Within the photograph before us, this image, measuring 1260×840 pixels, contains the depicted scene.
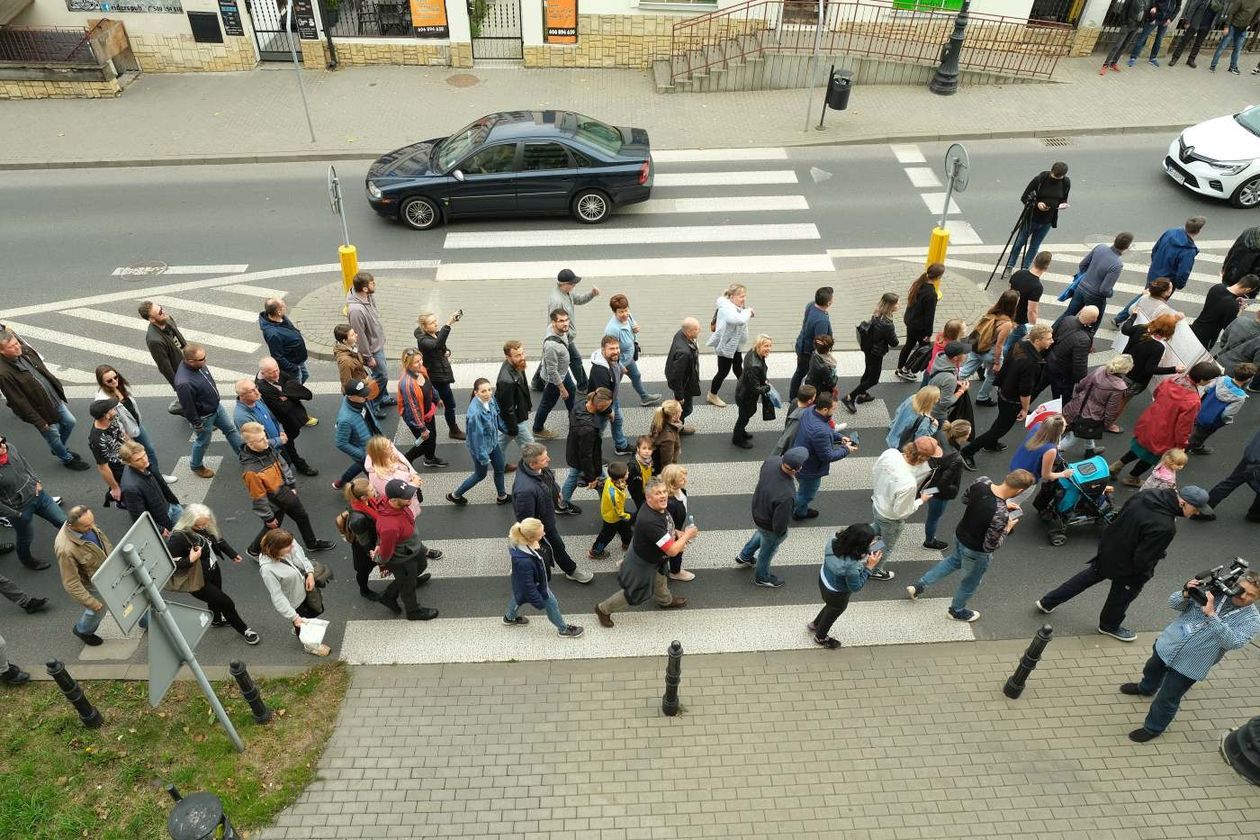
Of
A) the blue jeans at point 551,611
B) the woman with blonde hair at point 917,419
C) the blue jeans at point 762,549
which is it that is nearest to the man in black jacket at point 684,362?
the blue jeans at point 762,549

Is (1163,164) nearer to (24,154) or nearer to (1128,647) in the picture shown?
(1128,647)

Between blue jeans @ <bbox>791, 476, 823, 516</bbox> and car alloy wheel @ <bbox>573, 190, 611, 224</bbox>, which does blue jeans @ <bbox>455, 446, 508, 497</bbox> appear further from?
car alloy wheel @ <bbox>573, 190, 611, 224</bbox>

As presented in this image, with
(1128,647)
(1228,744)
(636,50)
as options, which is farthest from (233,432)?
(636,50)

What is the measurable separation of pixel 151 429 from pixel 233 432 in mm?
1575

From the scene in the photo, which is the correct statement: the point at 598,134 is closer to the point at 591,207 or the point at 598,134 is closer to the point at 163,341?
the point at 591,207

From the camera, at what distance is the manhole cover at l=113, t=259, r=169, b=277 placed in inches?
551

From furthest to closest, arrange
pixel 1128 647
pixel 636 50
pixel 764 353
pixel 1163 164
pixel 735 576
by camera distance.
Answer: pixel 636 50
pixel 1163 164
pixel 764 353
pixel 735 576
pixel 1128 647

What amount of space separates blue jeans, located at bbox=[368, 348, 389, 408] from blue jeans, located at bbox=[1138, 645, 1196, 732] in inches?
337

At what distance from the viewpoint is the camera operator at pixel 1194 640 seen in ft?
21.6

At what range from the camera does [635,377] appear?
10.8 m

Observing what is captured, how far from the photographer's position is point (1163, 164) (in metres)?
16.6

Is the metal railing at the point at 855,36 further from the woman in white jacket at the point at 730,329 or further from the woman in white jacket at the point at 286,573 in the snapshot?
the woman in white jacket at the point at 286,573

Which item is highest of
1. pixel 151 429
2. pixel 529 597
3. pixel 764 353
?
pixel 764 353

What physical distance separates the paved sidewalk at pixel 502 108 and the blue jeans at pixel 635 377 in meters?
8.20
